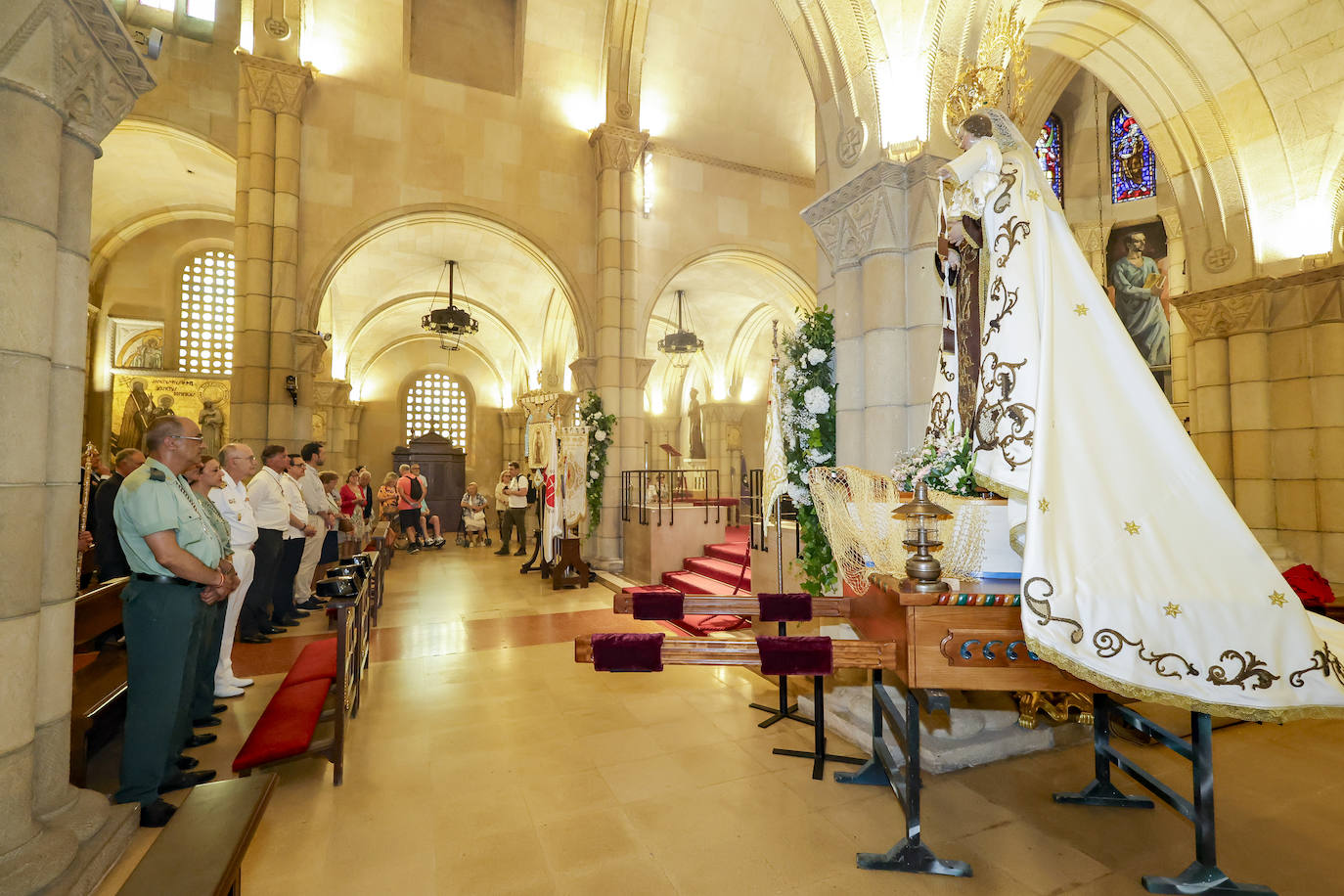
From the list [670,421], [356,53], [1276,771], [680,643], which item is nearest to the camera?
[680,643]

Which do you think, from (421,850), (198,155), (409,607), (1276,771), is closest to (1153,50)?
(1276,771)

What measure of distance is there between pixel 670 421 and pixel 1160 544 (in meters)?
18.8

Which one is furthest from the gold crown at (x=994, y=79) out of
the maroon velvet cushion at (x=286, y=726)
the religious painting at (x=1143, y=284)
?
the religious painting at (x=1143, y=284)

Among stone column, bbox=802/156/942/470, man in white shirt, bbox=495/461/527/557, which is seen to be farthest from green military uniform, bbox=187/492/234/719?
man in white shirt, bbox=495/461/527/557

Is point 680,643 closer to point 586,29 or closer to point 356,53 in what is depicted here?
point 356,53

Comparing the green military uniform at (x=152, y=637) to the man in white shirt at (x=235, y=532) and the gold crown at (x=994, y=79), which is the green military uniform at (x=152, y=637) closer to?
the man in white shirt at (x=235, y=532)

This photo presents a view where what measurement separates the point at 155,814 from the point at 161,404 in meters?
14.2

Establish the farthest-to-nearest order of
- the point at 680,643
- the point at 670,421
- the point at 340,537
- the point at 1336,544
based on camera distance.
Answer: the point at 670,421 < the point at 340,537 < the point at 1336,544 < the point at 680,643

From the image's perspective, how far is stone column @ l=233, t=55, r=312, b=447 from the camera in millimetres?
8141

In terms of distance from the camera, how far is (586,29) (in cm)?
1055

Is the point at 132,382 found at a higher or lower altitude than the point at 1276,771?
higher

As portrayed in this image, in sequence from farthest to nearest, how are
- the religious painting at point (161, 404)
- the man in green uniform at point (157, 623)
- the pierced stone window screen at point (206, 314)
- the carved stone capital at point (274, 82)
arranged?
the pierced stone window screen at point (206, 314)
the religious painting at point (161, 404)
the carved stone capital at point (274, 82)
the man in green uniform at point (157, 623)

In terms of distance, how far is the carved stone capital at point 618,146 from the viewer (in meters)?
10.4

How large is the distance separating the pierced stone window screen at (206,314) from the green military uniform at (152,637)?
14089 mm
